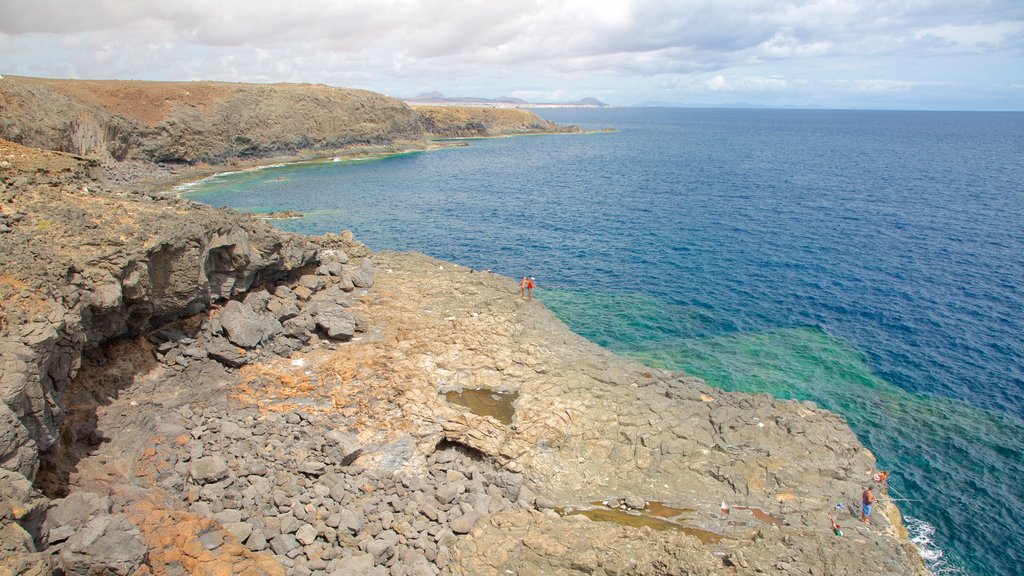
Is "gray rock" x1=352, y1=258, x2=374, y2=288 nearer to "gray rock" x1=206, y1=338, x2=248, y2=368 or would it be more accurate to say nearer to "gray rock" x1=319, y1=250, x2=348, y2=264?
"gray rock" x1=319, y1=250, x2=348, y2=264

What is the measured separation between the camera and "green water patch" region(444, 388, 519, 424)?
80.9ft

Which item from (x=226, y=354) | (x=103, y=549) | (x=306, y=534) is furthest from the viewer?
(x=226, y=354)

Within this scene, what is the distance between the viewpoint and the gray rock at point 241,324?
25.8 meters

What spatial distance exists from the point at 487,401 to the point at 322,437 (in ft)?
24.7

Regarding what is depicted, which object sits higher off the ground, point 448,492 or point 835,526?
point 448,492

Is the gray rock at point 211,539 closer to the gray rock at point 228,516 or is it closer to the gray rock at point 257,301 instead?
the gray rock at point 228,516

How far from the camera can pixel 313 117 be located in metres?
118

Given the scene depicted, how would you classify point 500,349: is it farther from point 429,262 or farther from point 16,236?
point 16,236

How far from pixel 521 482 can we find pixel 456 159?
104m

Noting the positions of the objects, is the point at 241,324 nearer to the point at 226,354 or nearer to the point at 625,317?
the point at 226,354

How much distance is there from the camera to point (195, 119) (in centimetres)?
9656

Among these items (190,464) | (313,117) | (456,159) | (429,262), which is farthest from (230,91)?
(190,464)

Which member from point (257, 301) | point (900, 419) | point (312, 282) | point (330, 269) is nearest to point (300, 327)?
point (257, 301)

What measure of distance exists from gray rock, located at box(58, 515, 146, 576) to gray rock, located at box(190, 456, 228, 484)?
3616mm
